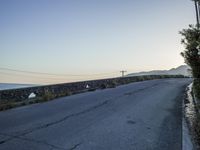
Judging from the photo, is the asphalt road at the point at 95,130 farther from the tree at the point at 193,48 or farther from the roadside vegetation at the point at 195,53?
the tree at the point at 193,48

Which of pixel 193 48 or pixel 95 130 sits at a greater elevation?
pixel 193 48

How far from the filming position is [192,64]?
18.0 metres

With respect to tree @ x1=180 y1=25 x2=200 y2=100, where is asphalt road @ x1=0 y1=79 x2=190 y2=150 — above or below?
below

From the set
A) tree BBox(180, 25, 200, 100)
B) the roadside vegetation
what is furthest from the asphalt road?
tree BBox(180, 25, 200, 100)

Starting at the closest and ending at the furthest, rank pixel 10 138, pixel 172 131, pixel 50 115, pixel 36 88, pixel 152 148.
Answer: pixel 152 148
pixel 10 138
pixel 172 131
pixel 50 115
pixel 36 88

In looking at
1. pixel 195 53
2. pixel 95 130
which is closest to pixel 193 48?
pixel 195 53

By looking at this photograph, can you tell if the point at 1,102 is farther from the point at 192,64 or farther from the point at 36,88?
the point at 192,64

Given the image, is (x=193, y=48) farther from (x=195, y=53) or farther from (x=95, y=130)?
(x=95, y=130)

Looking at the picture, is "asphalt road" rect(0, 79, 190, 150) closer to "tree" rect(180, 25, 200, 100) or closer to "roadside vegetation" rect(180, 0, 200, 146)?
"roadside vegetation" rect(180, 0, 200, 146)

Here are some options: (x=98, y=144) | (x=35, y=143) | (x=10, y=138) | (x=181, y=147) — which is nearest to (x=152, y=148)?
(x=181, y=147)

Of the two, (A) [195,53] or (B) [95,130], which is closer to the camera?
(B) [95,130]

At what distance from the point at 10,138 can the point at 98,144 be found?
2316 millimetres

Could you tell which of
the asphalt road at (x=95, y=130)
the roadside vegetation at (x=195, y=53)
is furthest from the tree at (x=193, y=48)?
the asphalt road at (x=95, y=130)

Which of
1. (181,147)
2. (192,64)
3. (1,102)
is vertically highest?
(192,64)
